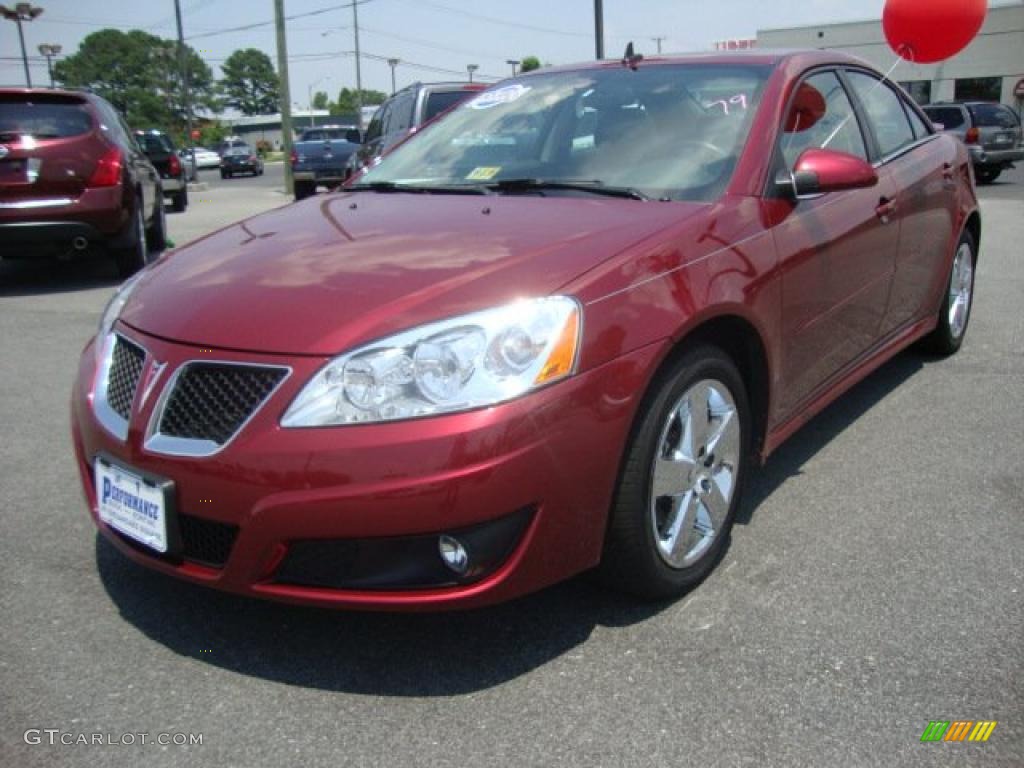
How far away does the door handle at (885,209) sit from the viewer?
369 centimetres

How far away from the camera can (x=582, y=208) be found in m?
2.89

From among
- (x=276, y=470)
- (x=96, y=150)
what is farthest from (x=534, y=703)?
(x=96, y=150)

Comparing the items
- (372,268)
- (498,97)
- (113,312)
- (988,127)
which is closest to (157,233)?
(498,97)

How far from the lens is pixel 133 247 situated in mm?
8328

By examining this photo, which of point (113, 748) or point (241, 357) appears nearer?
point (113, 748)

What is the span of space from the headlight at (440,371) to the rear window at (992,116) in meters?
20.2

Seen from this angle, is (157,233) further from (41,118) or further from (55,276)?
(41,118)

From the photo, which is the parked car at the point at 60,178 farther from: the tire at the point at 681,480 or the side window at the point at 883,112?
the tire at the point at 681,480

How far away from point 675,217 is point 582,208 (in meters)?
0.30

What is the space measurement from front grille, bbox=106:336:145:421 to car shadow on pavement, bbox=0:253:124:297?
6016 mm

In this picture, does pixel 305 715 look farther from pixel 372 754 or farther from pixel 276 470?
pixel 276 470

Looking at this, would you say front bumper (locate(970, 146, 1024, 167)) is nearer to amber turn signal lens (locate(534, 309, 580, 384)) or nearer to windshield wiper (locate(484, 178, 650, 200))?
windshield wiper (locate(484, 178, 650, 200))

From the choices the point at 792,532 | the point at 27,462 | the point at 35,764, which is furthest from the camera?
the point at 27,462

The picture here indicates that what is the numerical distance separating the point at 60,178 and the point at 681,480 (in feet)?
22.0
